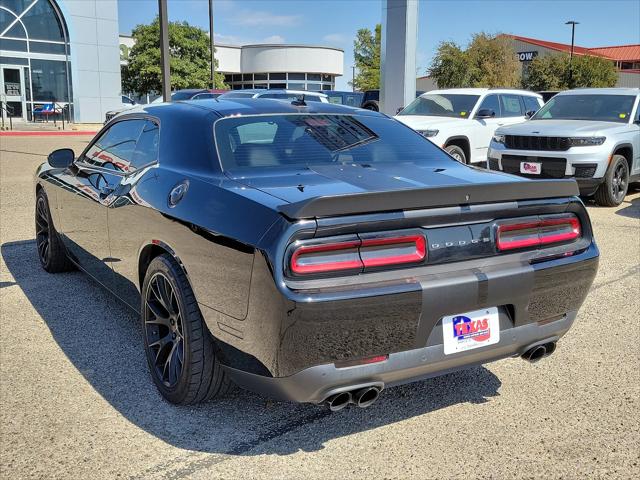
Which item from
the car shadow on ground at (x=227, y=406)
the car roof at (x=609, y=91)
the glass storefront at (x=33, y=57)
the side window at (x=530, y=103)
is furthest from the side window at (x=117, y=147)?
the glass storefront at (x=33, y=57)

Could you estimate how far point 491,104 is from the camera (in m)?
12.2

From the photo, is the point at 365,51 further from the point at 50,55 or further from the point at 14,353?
the point at 14,353

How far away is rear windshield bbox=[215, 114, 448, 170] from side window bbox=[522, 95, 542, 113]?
10.1 meters

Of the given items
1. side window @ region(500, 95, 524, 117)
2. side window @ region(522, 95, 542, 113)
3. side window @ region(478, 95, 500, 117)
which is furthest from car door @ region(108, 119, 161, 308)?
side window @ region(522, 95, 542, 113)

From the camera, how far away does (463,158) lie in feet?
37.1

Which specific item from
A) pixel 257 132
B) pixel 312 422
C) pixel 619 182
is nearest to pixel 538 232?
pixel 312 422

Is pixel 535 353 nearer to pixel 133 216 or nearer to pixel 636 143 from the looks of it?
pixel 133 216

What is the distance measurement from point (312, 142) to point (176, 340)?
4.23 feet

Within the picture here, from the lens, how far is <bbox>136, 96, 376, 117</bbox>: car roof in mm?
3652

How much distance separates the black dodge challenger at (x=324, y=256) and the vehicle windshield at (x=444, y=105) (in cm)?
825

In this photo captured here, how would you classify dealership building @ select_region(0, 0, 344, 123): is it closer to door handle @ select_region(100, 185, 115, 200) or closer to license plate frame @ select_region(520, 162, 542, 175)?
license plate frame @ select_region(520, 162, 542, 175)

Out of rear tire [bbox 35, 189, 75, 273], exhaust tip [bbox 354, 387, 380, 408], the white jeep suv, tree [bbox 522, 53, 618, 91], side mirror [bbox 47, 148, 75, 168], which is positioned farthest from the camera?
tree [bbox 522, 53, 618, 91]

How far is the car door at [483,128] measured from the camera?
37.8 feet

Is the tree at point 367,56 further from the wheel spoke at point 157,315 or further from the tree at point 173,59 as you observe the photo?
the wheel spoke at point 157,315
